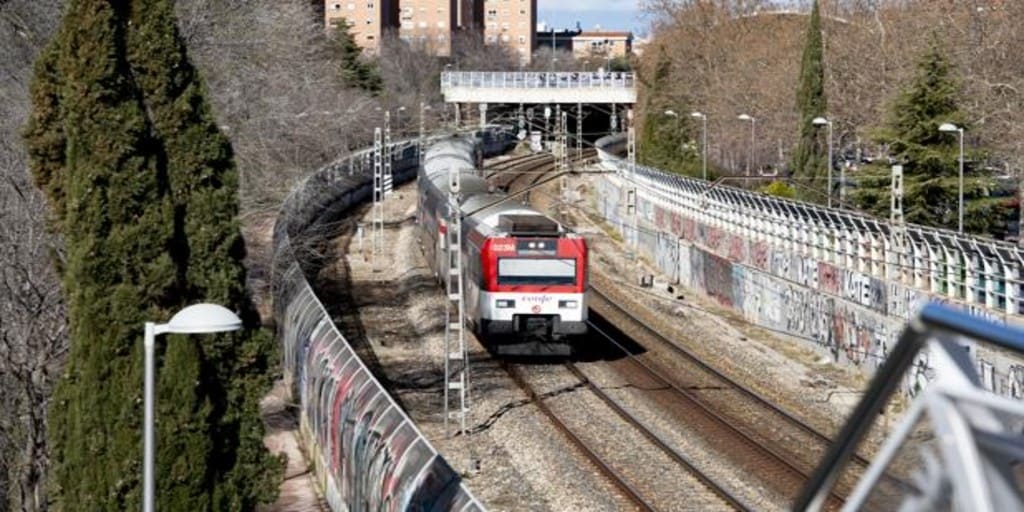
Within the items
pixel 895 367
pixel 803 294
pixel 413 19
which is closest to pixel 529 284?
pixel 803 294

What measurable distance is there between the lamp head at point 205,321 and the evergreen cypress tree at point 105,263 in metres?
4.21

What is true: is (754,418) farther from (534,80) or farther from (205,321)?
(534,80)

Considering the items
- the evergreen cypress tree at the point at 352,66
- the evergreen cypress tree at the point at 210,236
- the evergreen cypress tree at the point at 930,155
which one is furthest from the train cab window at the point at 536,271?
the evergreen cypress tree at the point at 352,66

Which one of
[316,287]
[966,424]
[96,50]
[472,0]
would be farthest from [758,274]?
[472,0]

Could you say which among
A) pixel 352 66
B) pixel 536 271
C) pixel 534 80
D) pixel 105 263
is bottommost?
pixel 536 271

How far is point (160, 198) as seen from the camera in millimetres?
15570

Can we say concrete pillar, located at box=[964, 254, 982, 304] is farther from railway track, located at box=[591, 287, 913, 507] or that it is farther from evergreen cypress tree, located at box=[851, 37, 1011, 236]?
evergreen cypress tree, located at box=[851, 37, 1011, 236]

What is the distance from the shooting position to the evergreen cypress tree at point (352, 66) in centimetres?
8181

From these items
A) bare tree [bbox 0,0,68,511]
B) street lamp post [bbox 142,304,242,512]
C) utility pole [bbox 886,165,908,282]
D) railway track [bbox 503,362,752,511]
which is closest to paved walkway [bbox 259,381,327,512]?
bare tree [bbox 0,0,68,511]

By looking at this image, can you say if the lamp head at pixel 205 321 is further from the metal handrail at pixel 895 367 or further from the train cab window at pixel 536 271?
the train cab window at pixel 536 271

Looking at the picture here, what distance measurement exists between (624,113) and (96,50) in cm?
9199

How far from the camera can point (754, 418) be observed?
76.6 ft

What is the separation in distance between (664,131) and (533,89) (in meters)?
17.4

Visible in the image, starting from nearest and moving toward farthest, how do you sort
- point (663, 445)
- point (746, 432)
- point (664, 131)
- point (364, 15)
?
point (663, 445) < point (746, 432) < point (664, 131) < point (364, 15)
